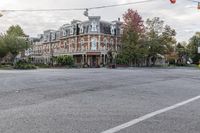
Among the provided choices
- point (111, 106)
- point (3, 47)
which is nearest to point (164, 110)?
point (111, 106)

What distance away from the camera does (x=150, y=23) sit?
7650 centimetres

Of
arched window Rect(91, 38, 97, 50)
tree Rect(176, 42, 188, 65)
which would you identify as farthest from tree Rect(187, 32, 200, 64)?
arched window Rect(91, 38, 97, 50)

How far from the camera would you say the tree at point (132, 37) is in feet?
234

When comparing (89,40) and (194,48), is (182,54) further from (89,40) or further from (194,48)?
(89,40)

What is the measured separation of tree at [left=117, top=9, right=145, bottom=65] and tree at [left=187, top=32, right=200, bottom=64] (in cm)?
4470

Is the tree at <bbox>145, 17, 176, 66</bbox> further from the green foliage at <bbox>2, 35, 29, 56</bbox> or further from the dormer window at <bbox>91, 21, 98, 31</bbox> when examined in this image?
the green foliage at <bbox>2, 35, 29, 56</bbox>

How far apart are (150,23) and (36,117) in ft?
233

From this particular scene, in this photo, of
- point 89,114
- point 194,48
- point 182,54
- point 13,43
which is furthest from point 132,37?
point 89,114

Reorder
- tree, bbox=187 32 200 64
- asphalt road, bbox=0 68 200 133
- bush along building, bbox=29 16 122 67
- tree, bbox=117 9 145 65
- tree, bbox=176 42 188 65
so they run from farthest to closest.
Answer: tree, bbox=187 32 200 64, tree, bbox=176 42 188 65, bush along building, bbox=29 16 122 67, tree, bbox=117 9 145 65, asphalt road, bbox=0 68 200 133

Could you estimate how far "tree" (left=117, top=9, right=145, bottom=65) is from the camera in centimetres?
7119

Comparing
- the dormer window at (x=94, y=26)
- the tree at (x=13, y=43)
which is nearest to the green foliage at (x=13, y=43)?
the tree at (x=13, y=43)

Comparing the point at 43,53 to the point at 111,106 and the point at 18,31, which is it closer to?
the point at 18,31

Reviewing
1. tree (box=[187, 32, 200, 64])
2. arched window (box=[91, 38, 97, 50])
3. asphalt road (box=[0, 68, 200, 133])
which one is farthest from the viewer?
tree (box=[187, 32, 200, 64])

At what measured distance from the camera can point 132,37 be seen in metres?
71.7
